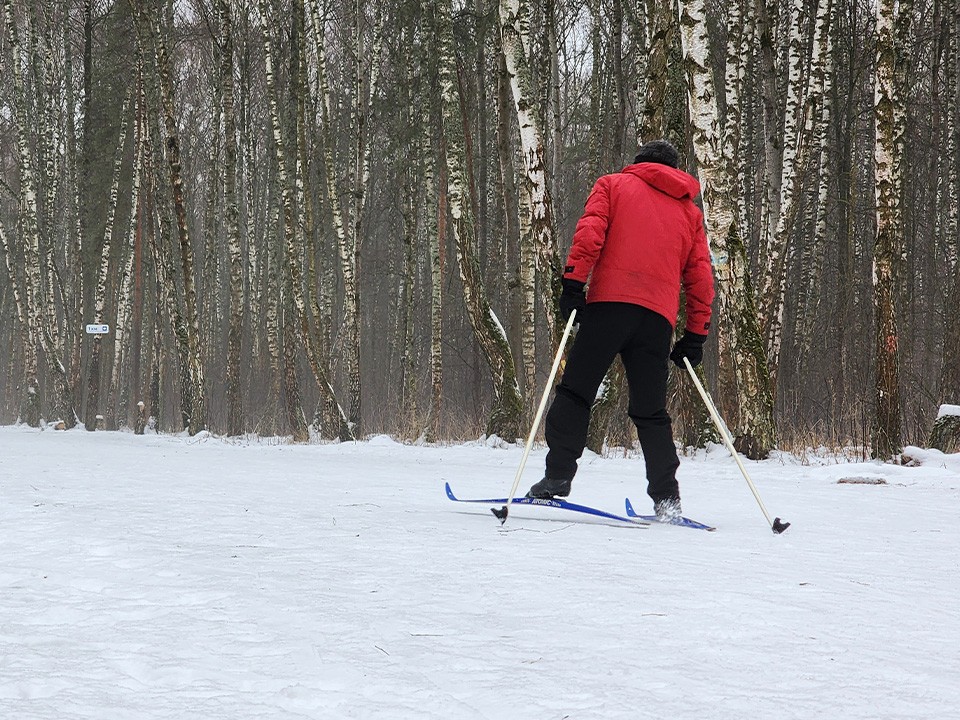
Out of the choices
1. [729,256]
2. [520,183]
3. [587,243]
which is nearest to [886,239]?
[729,256]

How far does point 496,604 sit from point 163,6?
63.8 feet

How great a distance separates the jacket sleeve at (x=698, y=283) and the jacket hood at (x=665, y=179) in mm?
204

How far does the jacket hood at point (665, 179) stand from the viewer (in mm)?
5008

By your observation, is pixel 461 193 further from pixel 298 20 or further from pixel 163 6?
pixel 163 6

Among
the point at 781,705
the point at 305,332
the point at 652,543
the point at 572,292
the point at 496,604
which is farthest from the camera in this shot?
the point at 305,332

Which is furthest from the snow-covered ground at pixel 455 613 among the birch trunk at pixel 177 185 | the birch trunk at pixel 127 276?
the birch trunk at pixel 127 276

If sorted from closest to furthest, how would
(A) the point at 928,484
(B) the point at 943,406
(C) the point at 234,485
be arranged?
A: (C) the point at 234,485 → (A) the point at 928,484 → (B) the point at 943,406

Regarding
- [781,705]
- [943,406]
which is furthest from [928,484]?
[781,705]

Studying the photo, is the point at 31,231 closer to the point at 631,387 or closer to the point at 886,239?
the point at 886,239

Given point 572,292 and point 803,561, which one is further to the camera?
point 572,292

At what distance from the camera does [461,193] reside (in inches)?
478

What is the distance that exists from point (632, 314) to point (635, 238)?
407mm

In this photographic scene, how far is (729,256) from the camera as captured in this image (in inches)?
362

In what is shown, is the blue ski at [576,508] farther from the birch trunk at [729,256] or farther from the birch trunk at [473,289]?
the birch trunk at [473,289]
